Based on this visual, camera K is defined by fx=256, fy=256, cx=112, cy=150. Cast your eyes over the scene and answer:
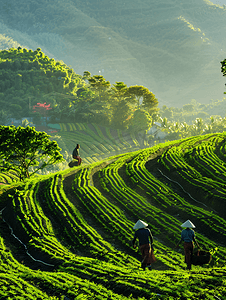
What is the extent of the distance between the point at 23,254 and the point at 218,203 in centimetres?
1013

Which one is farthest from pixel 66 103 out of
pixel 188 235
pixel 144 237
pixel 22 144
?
pixel 188 235

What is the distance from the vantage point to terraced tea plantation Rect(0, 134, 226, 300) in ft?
25.7

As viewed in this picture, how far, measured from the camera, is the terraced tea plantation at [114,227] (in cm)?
784

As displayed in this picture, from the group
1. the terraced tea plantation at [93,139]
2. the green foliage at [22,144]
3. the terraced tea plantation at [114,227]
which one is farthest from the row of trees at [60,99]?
the terraced tea plantation at [114,227]

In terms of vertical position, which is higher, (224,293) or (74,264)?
(74,264)

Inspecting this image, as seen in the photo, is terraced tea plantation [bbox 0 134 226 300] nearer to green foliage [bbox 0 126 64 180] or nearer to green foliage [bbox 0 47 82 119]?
green foliage [bbox 0 126 64 180]

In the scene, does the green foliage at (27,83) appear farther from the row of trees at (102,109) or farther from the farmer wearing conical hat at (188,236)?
the farmer wearing conical hat at (188,236)

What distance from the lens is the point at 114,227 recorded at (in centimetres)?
1241

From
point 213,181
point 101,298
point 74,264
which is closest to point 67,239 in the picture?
point 74,264

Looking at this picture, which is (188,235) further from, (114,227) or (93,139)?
(93,139)

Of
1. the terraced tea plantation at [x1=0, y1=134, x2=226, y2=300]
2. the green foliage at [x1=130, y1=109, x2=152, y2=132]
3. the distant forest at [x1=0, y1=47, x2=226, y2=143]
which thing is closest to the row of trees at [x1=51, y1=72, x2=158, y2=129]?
the distant forest at [x1=0, y1=47, x2=226, y2=143]

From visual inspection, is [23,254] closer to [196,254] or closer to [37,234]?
[37,234]

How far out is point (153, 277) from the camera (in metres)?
8.03

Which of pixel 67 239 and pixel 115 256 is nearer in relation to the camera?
pixel 115 256
